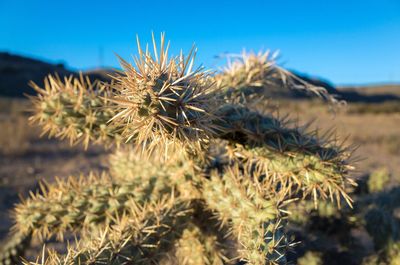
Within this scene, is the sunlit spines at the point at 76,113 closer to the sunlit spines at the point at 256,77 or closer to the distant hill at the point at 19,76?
the sunlit spines at the point at 256,77

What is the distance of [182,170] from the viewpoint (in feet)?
6.76

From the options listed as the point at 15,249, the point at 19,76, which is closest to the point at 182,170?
the point at 15,249

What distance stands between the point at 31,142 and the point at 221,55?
805cm

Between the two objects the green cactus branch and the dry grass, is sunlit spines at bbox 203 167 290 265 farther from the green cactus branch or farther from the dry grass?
the dry grass

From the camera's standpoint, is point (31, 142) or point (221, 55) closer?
point (221, 55)

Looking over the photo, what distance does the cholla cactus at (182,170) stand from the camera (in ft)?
4.13

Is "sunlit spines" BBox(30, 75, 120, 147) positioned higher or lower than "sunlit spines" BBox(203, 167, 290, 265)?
higher

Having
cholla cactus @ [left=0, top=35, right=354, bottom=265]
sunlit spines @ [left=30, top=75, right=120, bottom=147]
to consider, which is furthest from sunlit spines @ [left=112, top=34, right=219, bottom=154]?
sunlit spines @ [left=30, top=75, right=120, bottom=147]

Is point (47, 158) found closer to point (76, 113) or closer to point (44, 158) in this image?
point (44, 158)

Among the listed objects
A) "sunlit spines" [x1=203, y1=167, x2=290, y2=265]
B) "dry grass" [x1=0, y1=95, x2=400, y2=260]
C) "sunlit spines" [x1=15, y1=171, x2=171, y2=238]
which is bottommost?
"dry grass" [x1=0, y1=95, x2=400, y2=260]

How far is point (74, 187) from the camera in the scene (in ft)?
7.41

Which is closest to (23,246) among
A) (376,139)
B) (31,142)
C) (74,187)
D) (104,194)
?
(74,187)

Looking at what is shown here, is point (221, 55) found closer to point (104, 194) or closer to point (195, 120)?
point (104, 194)

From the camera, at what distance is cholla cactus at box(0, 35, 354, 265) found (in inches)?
49.6
